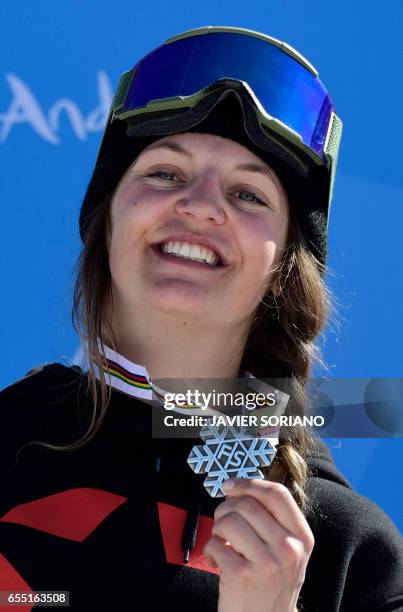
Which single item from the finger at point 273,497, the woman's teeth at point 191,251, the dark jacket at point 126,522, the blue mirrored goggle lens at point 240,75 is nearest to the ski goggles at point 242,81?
the blue mirrored goggle lens at point 240,75

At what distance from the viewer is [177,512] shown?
63.0 inches

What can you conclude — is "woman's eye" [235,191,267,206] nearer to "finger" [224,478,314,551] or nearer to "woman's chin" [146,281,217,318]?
"woman's chin" [146,281,217,318]

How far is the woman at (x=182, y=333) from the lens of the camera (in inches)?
60.6

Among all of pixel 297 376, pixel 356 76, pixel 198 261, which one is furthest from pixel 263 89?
pixel 356 76

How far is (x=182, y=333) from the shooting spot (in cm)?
173

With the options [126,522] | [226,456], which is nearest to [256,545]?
[226,456]

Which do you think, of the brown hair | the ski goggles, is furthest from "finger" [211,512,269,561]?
the ski goggles

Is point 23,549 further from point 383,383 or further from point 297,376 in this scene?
point 383,383

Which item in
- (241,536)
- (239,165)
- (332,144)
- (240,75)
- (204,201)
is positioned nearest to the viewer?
(241,536)

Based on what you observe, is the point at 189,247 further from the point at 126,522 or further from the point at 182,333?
the point at 126,522

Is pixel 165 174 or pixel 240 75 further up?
pixel 240 75

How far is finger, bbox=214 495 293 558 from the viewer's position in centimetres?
125

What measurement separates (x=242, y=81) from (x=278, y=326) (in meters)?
0.59

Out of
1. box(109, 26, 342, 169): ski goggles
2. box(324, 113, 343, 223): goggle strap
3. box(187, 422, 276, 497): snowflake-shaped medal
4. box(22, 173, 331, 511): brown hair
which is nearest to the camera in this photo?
box(187, 422, 276, 497): snowflake-shaped medal
